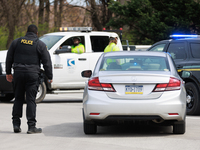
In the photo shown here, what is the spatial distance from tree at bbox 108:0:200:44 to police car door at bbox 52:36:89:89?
38.2 ft

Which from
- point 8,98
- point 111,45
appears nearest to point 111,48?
point 111,45

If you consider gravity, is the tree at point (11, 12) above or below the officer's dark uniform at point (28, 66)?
above

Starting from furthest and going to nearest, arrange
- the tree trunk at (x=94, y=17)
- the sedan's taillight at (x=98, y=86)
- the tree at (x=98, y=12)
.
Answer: the tree at (x=98, y=12)
the tree trunk at (x=94, y=17)
the sedan's taillight at (x=98, y=86)

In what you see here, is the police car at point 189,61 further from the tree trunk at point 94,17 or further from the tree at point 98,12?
the tree at point 98,12

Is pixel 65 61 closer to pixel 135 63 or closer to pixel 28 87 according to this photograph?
pixel 28 87

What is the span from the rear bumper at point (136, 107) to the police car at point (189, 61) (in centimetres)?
306

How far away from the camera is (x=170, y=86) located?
274 inches

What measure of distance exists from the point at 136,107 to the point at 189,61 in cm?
377

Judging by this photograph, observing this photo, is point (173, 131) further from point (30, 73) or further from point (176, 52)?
point (176, 52)

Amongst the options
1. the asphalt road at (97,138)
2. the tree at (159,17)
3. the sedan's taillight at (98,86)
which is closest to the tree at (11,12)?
the tree at (159,17)

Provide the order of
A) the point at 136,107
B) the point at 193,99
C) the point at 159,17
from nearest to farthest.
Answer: the point at 136,107 → the point at 193,99 → the point at 159,17

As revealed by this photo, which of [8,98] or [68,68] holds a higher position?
[68,68]

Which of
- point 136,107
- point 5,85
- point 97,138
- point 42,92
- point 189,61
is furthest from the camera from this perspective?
point 42,92

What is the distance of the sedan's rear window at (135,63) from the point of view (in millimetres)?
7516
